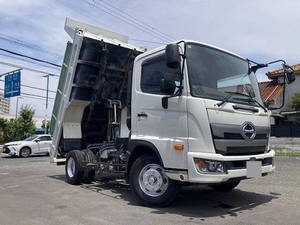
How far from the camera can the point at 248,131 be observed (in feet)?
17.6

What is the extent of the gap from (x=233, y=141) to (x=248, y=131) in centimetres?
38

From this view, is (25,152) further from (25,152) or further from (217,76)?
(217,76)

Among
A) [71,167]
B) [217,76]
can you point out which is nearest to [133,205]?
[217,76]

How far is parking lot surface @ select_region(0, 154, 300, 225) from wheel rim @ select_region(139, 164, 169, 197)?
0.95 feet

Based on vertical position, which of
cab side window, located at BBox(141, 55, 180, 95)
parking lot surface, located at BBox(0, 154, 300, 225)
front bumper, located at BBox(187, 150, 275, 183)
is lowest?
parking lot surface, located at BBox(0, 154, 300, 225)

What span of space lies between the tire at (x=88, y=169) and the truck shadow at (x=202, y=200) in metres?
0.15

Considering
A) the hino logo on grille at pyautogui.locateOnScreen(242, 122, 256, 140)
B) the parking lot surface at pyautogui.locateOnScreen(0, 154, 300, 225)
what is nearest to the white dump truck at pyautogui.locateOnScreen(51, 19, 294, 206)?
the hino logo on grille at pyautogui.locateOnScreen(242, 122, 256, 140)

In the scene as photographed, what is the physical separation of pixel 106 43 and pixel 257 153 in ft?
14.2

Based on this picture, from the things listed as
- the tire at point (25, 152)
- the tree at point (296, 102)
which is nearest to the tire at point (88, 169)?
the tire at point (25, 152)

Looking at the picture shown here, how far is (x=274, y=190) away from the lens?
7.28m

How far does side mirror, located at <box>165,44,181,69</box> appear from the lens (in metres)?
5.04

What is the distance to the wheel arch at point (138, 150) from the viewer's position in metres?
5.69

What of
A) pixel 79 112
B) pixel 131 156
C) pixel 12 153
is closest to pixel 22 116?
pixel 12 153

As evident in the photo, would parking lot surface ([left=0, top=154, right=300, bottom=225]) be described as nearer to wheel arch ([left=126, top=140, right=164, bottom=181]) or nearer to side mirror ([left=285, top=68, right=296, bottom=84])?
wheel arch ([left=126, top=140, right=164, bottom=181])
